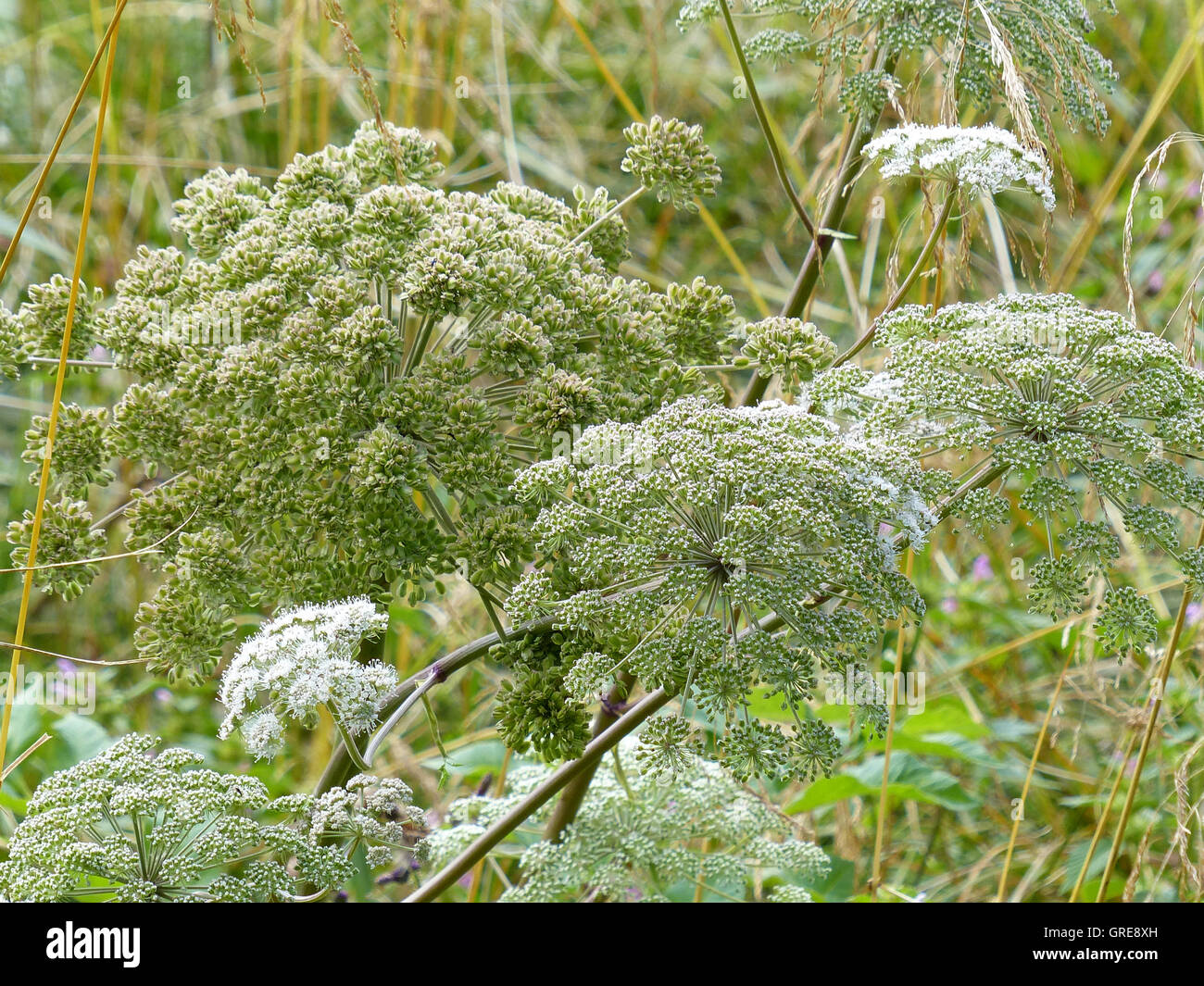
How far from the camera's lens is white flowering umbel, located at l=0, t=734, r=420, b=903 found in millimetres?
1409

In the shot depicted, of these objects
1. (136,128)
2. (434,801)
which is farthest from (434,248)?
(136,128)

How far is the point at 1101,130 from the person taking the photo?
5.93 ft

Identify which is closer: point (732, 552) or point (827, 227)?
point (732, 552)

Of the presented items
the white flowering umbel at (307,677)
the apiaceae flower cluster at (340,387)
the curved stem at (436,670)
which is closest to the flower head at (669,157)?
the apiaceae flower cluster at (340,387)

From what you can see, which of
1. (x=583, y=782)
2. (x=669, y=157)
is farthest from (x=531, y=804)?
(x=669, y=157)

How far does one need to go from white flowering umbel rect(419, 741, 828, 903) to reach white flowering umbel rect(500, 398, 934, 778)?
25.3 inches

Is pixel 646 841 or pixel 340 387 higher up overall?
pixel 340 387

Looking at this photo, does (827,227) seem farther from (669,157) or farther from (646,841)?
(646,841)

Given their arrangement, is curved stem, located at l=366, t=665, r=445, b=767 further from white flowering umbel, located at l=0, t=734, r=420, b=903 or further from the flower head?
the flower head

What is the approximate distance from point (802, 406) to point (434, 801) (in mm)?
2165

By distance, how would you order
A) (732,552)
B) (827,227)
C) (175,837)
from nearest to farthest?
(732,552)
(175,837)
(827,227)

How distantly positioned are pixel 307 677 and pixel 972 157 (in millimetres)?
1070

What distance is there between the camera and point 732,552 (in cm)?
133
